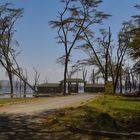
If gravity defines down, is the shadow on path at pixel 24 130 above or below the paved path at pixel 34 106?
below

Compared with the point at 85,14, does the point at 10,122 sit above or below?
below

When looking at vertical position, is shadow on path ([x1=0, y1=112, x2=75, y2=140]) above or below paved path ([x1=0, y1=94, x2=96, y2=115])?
below

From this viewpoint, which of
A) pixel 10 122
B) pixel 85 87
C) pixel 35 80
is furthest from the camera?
pixel 35 80

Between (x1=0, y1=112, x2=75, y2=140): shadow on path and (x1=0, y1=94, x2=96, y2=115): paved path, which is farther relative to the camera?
(x1=0, y1=94, x2=96, y2=115): paved path

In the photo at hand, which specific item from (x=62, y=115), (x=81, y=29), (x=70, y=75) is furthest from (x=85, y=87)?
(x=62, y=115)

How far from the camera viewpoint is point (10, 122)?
19.5 metres

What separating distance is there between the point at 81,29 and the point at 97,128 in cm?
4983

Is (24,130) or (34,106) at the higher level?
(34,106)

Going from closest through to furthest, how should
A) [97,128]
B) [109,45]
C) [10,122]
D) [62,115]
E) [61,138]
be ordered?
[61,138] < [97,128] < [10,122] < [62,115] < [109,45]

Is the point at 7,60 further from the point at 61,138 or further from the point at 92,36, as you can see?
the point at 61,138

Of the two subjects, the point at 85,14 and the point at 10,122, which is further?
the point at 85,14

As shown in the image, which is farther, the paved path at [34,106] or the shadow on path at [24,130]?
the paved path at [34,106]

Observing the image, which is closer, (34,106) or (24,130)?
(24,130)

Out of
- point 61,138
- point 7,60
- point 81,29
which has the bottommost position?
point 61,138
